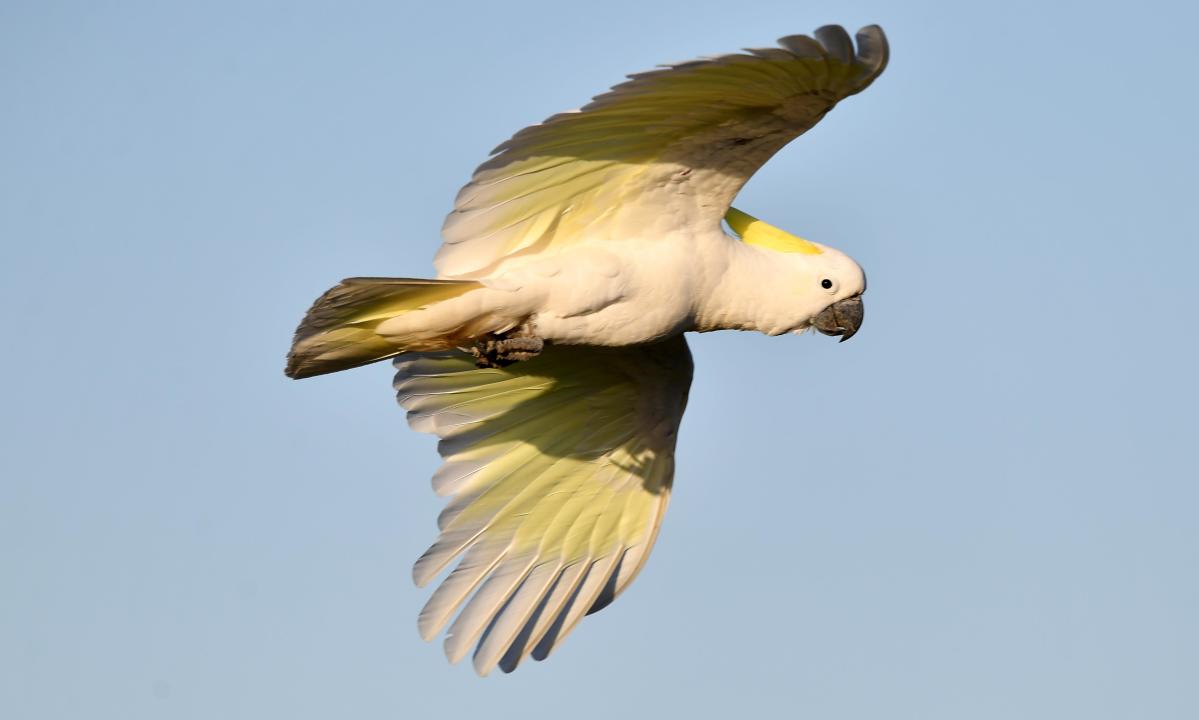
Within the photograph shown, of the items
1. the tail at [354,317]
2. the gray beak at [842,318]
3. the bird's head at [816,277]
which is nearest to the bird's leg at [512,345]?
the tail at [354,317]

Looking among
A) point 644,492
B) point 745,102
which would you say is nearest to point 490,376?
point 644,492

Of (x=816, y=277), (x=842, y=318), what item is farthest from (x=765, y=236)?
(x=842, y=318)

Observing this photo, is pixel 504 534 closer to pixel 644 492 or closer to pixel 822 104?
pixel 644 492

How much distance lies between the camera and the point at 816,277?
7.44 metres

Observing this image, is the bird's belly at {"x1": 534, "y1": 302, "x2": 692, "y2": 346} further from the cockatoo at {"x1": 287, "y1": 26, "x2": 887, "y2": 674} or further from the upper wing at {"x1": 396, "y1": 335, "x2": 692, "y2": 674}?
the upper wing at {"x1": 396, "y1": 335, "x2": 692, "y2": 674}

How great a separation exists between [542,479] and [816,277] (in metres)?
1.91

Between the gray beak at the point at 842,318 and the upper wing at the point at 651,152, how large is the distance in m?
0.74

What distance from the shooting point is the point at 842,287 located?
24.6ft

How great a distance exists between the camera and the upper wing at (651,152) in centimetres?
622

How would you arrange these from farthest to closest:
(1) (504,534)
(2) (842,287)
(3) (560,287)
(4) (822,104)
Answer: (1) (504,534) → (2) (842,287) → (3) (560,287) → (4) (822,104)

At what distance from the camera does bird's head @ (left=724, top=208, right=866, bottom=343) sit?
7418 millimetres

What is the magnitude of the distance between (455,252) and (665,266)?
92 centimetres

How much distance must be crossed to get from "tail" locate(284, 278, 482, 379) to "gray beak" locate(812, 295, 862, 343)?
169 cm

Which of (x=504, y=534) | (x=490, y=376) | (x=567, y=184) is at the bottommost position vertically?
(x=504, y=534)
